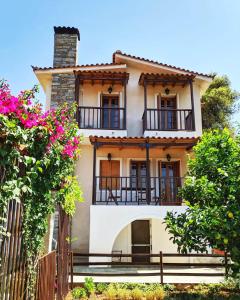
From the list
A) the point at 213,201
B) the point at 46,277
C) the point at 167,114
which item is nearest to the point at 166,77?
the point at 167,114

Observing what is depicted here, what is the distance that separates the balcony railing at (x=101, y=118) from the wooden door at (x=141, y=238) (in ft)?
14.2

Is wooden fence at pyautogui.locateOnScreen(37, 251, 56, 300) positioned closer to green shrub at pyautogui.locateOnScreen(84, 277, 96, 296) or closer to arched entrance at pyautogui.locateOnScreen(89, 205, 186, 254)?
green shrub at pyautogui.locateOnScreen(84, 277, 96, 296)

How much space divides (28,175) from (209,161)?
4528 millimetres

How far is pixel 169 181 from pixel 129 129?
3.12 metres

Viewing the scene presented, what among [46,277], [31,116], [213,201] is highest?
[31,116]

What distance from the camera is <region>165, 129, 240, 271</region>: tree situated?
5.34 m

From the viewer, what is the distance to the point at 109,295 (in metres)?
6.44

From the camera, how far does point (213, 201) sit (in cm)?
598

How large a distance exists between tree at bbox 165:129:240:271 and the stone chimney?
8.42 m

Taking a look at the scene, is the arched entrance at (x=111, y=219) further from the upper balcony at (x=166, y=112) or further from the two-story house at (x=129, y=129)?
the upper balcony at (x=166, y=112)

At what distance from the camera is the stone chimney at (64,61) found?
1338cm

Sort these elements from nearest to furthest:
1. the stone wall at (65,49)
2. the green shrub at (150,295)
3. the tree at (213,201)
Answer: the tree at (213,201)
the green shrub at (150,295)
the stone wall at (65,49)

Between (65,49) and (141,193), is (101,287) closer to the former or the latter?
(141,193)

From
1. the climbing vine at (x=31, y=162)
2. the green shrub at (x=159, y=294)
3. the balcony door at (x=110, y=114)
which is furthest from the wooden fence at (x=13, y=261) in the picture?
the balcony door at (x=110, y=114)
